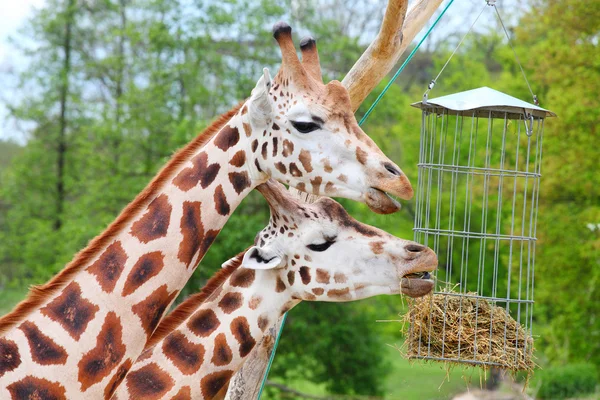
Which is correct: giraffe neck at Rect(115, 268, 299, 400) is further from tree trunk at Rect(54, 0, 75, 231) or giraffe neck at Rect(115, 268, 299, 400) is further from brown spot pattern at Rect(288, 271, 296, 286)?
tree trunk at Rect(54, 0, 75, 231)

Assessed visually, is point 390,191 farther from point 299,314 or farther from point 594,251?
point 299,314

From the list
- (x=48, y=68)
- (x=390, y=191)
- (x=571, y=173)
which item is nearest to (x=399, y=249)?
(x=390, y=191)

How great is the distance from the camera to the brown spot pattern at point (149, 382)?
4.13 meters

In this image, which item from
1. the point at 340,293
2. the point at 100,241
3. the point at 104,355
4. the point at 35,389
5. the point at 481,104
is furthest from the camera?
the point at 481,104

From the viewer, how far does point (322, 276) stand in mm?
4344

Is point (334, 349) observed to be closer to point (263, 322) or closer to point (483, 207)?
point (483, 207)

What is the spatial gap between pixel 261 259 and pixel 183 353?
25.2 inches

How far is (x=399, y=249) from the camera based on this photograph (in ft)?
14.3

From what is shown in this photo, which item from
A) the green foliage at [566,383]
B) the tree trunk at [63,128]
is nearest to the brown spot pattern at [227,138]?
the green foliage at [566,383]

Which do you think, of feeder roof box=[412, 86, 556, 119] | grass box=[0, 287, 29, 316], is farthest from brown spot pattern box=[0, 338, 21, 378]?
grass box=[0, 287, 29, 316]

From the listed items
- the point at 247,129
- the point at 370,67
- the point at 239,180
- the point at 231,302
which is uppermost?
the point at 370,67

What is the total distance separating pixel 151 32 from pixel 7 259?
30.4 ft

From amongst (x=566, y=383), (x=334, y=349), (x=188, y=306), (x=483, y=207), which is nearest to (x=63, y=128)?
(x=334, y=349)

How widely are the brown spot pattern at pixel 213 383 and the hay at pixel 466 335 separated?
3.75 ft
